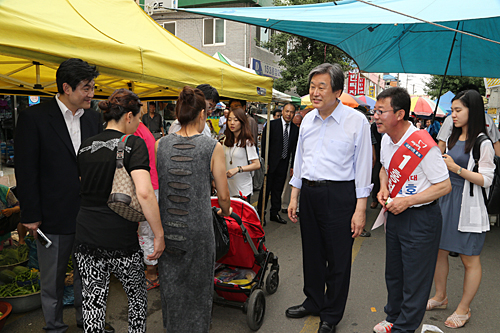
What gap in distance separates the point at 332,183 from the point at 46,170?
2262mm

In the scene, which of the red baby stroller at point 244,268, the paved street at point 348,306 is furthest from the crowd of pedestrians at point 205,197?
the red baby stroller at point 244,268

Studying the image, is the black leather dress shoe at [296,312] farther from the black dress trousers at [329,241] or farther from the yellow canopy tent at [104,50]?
the yellow canopy tent at [104,50]

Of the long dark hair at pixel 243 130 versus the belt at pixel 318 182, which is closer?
the belt at pixel 318 182

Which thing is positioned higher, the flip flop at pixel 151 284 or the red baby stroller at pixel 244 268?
the red baby stroller at pixel 244 268

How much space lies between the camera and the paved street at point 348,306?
10.7ft

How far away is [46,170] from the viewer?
8.91 ft

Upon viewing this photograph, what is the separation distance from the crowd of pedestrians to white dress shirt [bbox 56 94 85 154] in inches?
0.6

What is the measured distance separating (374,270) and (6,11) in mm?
4650

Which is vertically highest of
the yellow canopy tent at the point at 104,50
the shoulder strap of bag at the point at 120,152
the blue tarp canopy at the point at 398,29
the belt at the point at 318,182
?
the blue tarp canopy at the point at 398,29

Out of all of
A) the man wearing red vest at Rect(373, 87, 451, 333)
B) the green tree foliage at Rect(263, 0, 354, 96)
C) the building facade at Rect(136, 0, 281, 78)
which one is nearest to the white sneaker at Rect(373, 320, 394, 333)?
the man wearing red vest at Rect(373, 87, 451, 333)

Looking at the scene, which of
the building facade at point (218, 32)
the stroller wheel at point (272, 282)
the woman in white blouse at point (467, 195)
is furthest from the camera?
the building facade at point (218, 32)

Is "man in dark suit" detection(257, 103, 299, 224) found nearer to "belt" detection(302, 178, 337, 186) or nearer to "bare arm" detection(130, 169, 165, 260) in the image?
"belt" detection(302, 178, 337, 186)

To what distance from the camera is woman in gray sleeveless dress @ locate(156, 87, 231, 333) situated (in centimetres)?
230

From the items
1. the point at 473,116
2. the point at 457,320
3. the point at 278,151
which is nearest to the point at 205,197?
the point at 473,116
